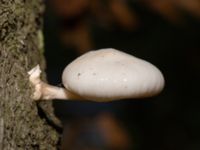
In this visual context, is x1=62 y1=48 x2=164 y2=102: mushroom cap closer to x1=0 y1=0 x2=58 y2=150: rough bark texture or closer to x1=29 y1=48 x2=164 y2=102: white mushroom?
x1=29 y1=48 x2=164 y2=102: white mushroom

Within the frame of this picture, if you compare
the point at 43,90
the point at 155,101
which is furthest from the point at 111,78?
the point at 155,101

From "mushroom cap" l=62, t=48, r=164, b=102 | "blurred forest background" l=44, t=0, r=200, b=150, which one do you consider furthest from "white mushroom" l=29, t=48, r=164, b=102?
"blurred forest background" l=44, t=0, r=200, b=150

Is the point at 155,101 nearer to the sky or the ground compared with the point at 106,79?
nearer to the ground

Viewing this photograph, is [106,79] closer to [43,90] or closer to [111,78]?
[111,78]

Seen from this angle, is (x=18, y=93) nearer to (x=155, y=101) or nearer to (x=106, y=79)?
(x=106, y=79)

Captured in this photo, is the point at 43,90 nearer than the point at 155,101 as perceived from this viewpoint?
Yes

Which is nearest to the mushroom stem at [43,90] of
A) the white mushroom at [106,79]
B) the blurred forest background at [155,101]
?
the white mushroom at [106,79]

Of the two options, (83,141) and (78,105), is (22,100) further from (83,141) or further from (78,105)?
(78,105)

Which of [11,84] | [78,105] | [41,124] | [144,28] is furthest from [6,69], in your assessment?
[78,105]
